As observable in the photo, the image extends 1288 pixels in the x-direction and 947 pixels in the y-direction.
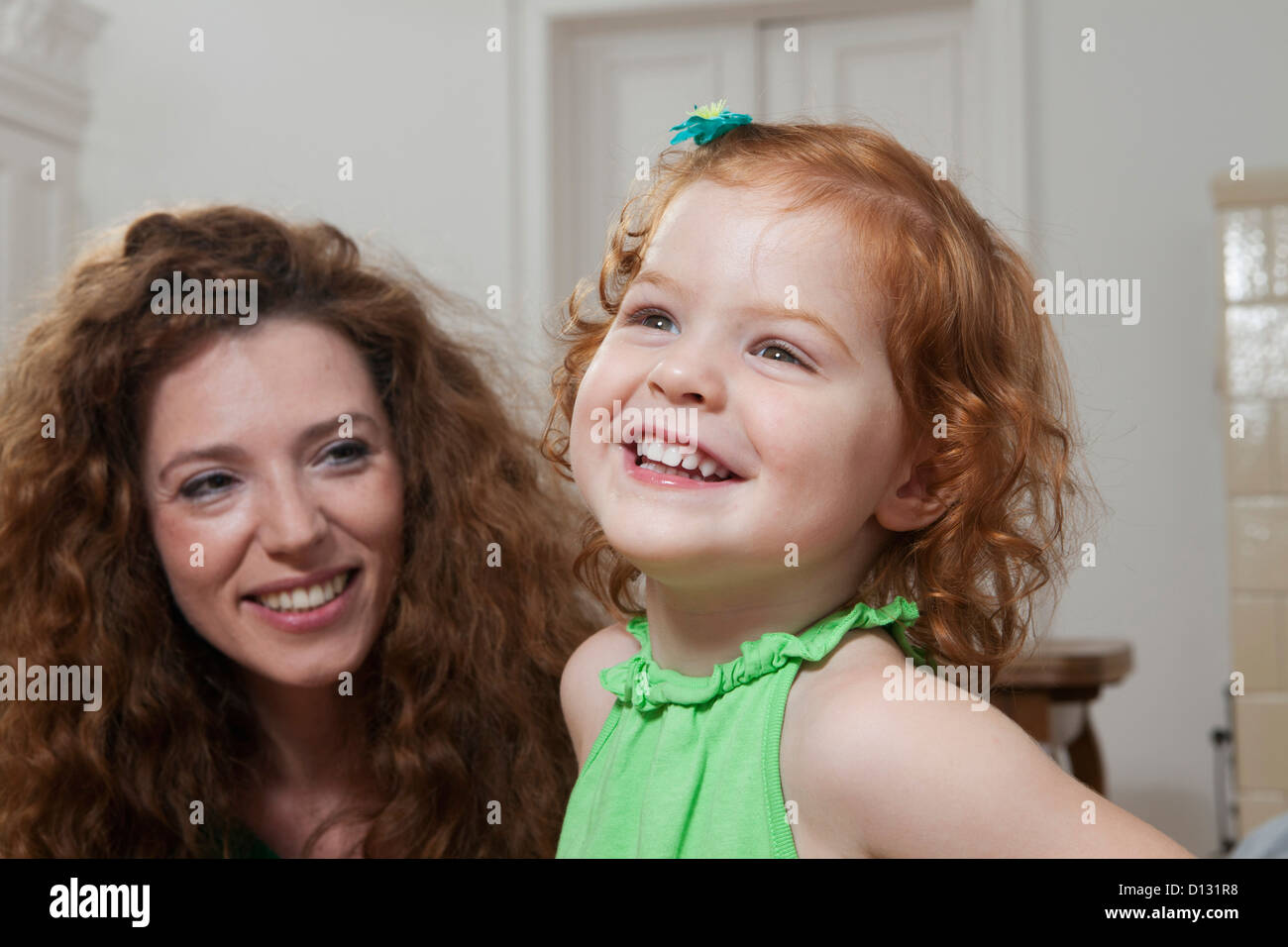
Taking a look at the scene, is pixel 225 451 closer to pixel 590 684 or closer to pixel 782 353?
pixel 590 684

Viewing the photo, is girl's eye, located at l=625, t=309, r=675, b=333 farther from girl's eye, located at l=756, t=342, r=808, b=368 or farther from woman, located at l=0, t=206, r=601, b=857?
woman, located at l=0, t=206, r=601, b=857

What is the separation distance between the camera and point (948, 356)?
832mm

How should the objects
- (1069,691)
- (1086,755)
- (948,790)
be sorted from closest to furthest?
(948,790), (1069,691), (1086,755)

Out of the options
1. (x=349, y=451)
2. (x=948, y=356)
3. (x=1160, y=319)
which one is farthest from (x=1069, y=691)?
(x=948, y=356)

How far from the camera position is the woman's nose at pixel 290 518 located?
1.14 m

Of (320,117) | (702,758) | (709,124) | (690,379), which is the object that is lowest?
(702,758)

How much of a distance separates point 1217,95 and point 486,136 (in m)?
1.81

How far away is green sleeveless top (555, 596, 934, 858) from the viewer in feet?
2.53

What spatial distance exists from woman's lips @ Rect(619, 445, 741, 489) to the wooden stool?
1.46 meters

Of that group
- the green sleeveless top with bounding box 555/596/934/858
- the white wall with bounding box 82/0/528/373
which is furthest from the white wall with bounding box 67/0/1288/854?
the green sleeveless top with bounding box 555/596/934/858

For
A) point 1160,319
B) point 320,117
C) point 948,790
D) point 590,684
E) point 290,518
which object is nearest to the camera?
point 948,790

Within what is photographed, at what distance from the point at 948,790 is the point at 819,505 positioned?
180 millimetres

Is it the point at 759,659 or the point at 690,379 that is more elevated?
the point at 690,379
